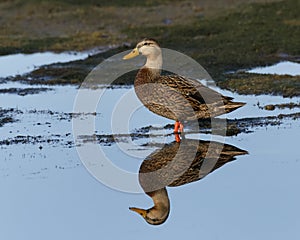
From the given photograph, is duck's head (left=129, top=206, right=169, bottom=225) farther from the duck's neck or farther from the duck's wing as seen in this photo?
the duck's neck

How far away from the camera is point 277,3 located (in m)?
25.3

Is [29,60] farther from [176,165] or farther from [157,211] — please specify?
[157,211]

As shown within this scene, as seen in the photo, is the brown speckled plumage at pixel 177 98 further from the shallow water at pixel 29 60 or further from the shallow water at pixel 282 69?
the shallow water at pixel 29 60

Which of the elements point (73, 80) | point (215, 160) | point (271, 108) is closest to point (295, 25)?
point (73, 80)

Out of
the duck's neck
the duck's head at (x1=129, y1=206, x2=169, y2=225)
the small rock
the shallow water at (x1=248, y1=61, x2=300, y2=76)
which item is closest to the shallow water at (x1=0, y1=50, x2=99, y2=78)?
the shallow water at (x1=248, y1=61, x2=300, y2=76)

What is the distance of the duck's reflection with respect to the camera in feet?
29.0

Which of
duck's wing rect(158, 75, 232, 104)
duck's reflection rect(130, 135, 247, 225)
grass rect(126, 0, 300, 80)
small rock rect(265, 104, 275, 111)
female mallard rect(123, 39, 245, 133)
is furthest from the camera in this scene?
grass rect(126, 0, 300, 80)

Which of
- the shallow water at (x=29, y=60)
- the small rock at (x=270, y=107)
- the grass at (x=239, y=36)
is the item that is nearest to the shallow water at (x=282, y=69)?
the grass at (x=239, y=36)

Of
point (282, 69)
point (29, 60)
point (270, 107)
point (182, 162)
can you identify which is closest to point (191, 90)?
point (182, 162)

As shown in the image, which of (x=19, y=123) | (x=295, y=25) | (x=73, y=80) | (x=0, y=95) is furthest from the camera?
(x=295, y=25)

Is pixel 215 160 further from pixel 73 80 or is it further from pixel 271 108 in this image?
pixel 73 80

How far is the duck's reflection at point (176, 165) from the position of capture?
8852 millimetres

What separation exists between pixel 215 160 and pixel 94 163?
1.63m

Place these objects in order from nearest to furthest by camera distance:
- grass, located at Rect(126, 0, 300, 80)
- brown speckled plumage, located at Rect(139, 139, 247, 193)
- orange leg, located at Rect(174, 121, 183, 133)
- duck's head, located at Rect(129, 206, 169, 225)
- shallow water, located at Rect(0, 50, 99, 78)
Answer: duck's head, located at Rect(129, 206, 169, 225) → brown speckled plumage, located at Rect(139, 139, 247, 193) → orange leg, located at Rect(174, 121, 183, 133) → grass, located at Rect(126, 0, 300, 80) → shallow water, located at Rect(0, 50, 99, 78)
